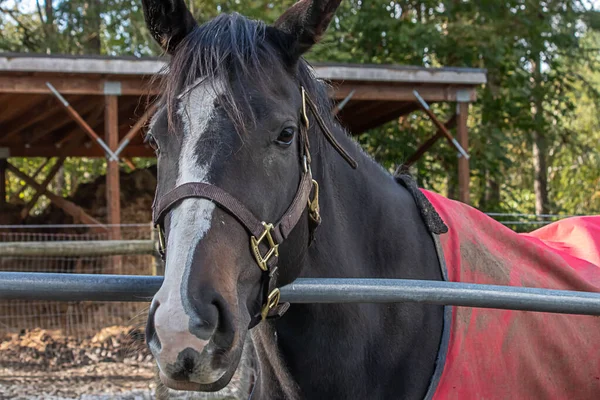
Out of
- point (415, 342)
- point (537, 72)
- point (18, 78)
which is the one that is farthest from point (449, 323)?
point (537, 72)

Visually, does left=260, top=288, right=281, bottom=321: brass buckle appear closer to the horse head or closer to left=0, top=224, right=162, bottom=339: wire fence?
the horse head

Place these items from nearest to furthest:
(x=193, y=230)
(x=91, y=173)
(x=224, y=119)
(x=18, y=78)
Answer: (x=193, y=230)
(x=224, y=119)
(x=18, y=78)
(x=91, y=173)

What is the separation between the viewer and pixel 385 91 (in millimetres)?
8867

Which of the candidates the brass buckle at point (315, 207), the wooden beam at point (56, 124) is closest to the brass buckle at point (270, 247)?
the brass buckle at point (315, 207)

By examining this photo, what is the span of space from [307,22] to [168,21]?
0.41 m

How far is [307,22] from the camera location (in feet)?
6.13

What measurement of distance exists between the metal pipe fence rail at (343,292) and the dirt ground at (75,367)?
3643 millimetres

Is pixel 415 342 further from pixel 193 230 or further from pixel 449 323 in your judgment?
pixel 193 230

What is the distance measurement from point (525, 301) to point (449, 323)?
354mm

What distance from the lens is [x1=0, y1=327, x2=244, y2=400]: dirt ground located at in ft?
18.4

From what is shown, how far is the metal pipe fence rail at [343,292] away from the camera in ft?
5.19

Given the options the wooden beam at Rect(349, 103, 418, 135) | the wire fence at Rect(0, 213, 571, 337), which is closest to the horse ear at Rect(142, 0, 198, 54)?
the wire fence at Rect(0, 213, 571, 337)

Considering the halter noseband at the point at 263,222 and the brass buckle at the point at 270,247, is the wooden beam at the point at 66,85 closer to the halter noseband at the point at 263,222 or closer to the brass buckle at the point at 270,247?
the halter noseband at the point at 263,222

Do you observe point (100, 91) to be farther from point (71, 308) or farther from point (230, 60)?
point (230, 60)
